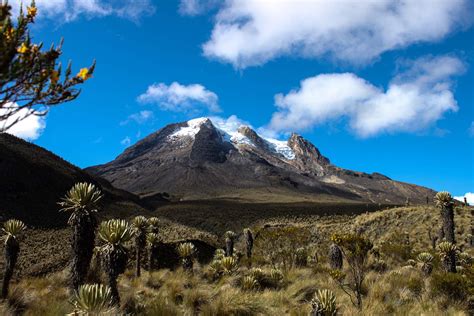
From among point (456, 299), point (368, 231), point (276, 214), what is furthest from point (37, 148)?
point (456, 299)

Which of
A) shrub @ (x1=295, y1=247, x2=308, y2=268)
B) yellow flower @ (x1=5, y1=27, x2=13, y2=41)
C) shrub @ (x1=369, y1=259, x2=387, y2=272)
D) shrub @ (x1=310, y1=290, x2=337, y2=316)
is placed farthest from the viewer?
shrub @ (x1=295, y1=247, x2=308, y2=268)

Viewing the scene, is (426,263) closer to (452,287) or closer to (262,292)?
(452,287)

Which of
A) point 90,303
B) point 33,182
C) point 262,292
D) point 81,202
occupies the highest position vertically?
point 33,182

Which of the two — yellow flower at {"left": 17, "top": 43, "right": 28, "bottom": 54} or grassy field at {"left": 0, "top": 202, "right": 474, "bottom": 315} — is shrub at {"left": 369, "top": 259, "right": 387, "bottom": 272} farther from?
yellow flower at {"left": 17, "top": 43, "right": 28, "bottom": 54}

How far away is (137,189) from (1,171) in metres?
143

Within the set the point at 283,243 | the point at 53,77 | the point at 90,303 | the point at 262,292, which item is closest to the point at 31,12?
the point at 53,77

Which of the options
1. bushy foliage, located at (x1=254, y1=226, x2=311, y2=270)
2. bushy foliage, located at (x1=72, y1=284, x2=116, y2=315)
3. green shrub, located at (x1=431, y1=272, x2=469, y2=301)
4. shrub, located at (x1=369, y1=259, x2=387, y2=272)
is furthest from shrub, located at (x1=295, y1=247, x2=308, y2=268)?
bushy foliage, located at (x1=72, y1=284, x2=116, y2=315)

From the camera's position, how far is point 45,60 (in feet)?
14.2

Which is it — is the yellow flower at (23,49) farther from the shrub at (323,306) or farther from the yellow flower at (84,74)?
the shrub at (323,306)

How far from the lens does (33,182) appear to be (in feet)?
174

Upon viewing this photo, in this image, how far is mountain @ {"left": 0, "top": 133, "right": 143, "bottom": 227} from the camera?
4522 centimetres

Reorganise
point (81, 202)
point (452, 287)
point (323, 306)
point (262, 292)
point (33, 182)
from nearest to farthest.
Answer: point (323, 306), point (81, 202), point (452, 287), point (262, 292), point (33, 182)

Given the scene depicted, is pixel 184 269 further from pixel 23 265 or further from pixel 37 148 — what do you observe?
pixel 37 148

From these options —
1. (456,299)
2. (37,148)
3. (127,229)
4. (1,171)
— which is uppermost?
(37,148)
